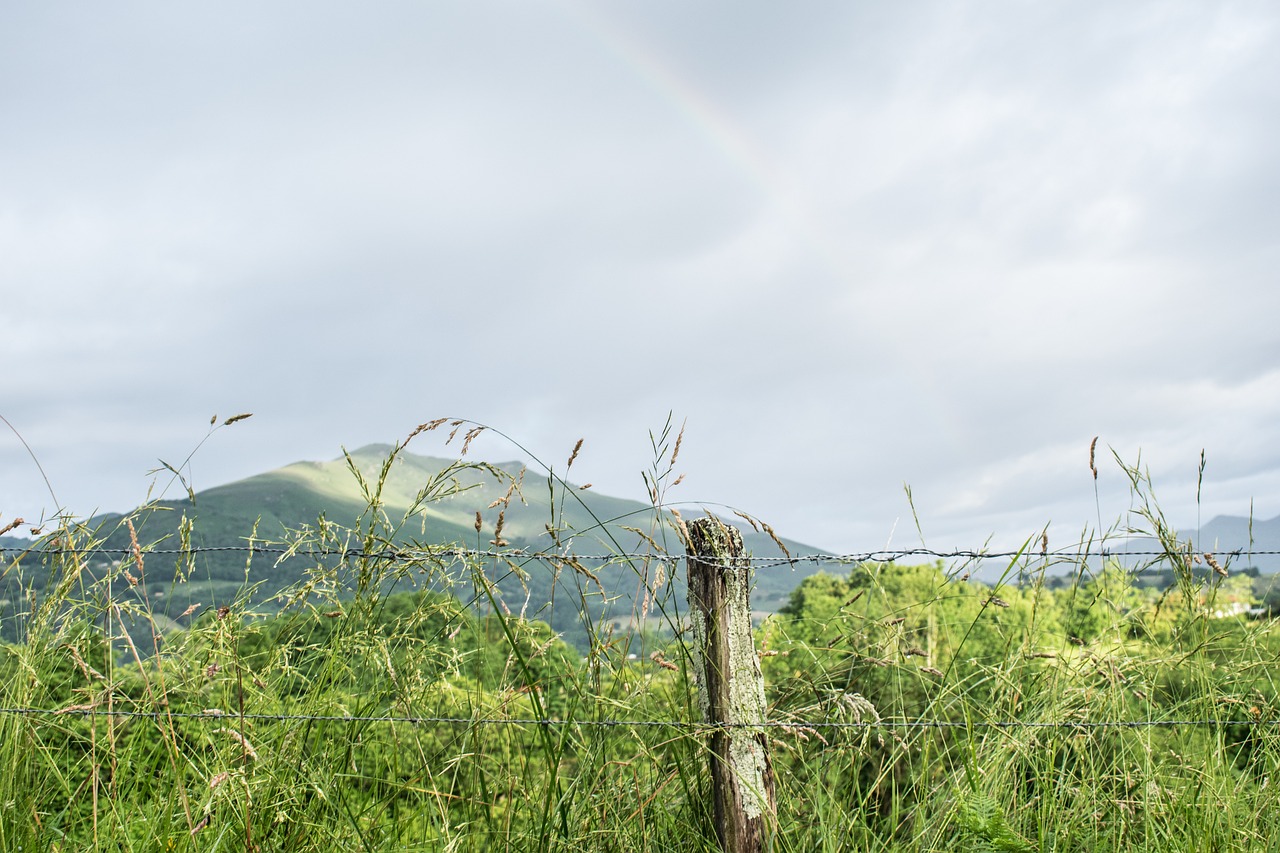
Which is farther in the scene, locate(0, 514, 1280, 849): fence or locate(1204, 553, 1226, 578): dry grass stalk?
locate(1204, 553, 1226, 578): dry grass stalk

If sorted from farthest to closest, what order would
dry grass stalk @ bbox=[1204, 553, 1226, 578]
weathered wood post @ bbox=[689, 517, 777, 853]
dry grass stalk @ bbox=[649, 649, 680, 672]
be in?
dry grass stalk @ bbox=[1204, 553, 1226, 578] → dry grass stalk @ bbox=[649, 649, 680, 672] → weathered wood post @ bbox=[689, 517, 777, 853]

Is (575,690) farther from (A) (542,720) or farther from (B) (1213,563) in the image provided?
(B) (1213,563)

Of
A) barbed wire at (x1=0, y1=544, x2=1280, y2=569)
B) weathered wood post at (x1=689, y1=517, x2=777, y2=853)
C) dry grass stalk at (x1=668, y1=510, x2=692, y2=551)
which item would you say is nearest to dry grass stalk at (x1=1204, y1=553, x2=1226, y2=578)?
barbed wire at (x1=0, y1=544, x2=1280, y2=569)

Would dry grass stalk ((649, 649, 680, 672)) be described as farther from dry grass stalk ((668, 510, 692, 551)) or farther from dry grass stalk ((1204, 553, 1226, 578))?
dry grass stalk ((1204, 553, 1226, 578))

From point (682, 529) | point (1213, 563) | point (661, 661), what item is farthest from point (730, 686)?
point (1213, 563)

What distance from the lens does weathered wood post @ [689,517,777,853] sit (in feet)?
8.94

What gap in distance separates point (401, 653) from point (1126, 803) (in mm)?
2679

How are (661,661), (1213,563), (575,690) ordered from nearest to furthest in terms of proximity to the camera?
(575,690), (661,661), (1213,563)

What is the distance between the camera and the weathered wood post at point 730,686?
272 cm

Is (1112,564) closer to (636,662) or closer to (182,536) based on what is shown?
(636,662)

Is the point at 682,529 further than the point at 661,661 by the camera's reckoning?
No

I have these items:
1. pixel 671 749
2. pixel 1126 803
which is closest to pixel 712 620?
pixel 671 749

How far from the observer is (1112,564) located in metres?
3.66

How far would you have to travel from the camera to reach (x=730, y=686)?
9.13 ft
